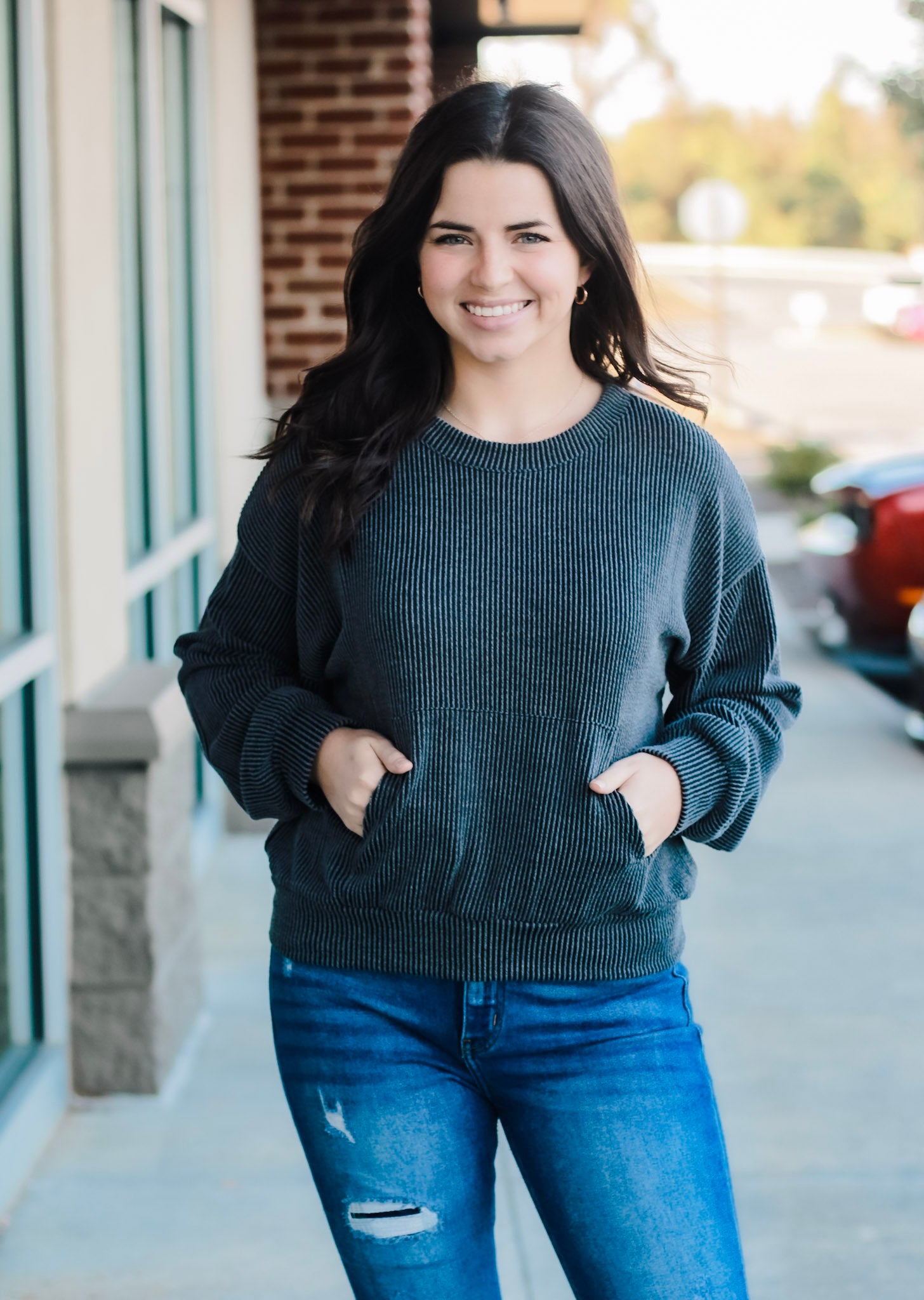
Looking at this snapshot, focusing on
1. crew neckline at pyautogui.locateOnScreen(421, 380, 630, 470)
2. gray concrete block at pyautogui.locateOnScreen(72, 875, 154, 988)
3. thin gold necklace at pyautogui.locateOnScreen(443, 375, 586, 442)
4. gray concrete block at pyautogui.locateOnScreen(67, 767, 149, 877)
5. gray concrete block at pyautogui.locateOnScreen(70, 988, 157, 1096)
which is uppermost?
thin gold necklace at pyautogui.locateOnScreen(443, 375, 586, 442)

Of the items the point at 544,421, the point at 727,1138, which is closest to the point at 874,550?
the point at 727,1138

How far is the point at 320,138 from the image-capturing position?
6.77 meters

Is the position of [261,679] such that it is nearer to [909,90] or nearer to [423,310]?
[423,310]

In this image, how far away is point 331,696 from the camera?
1988 millimetres

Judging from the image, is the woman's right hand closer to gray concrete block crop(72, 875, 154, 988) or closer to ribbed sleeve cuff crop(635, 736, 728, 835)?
ribbed sleeve cuff crop(635, 736, 728, 835)

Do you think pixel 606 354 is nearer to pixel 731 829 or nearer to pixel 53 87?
pixel 731 829

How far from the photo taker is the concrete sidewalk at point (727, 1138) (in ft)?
10.6

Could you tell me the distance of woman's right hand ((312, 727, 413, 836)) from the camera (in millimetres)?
1771

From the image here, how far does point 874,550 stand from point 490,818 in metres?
6.94

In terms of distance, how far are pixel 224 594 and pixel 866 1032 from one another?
2987mm

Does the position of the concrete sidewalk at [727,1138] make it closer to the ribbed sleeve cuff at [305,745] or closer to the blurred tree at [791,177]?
the ribbed sleeve cuff at [305,745]

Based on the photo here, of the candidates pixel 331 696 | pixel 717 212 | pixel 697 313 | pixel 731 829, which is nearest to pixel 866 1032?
pixel 731 829

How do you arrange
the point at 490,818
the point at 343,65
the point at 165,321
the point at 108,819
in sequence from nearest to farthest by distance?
the point at 490,818
the point at 108,819
the point at 165,321
the point at 343,65

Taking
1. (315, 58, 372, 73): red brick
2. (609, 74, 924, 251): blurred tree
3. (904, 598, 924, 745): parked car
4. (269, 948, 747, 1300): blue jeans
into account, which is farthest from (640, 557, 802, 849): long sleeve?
(609, 74, 924, 251): blurred tree
